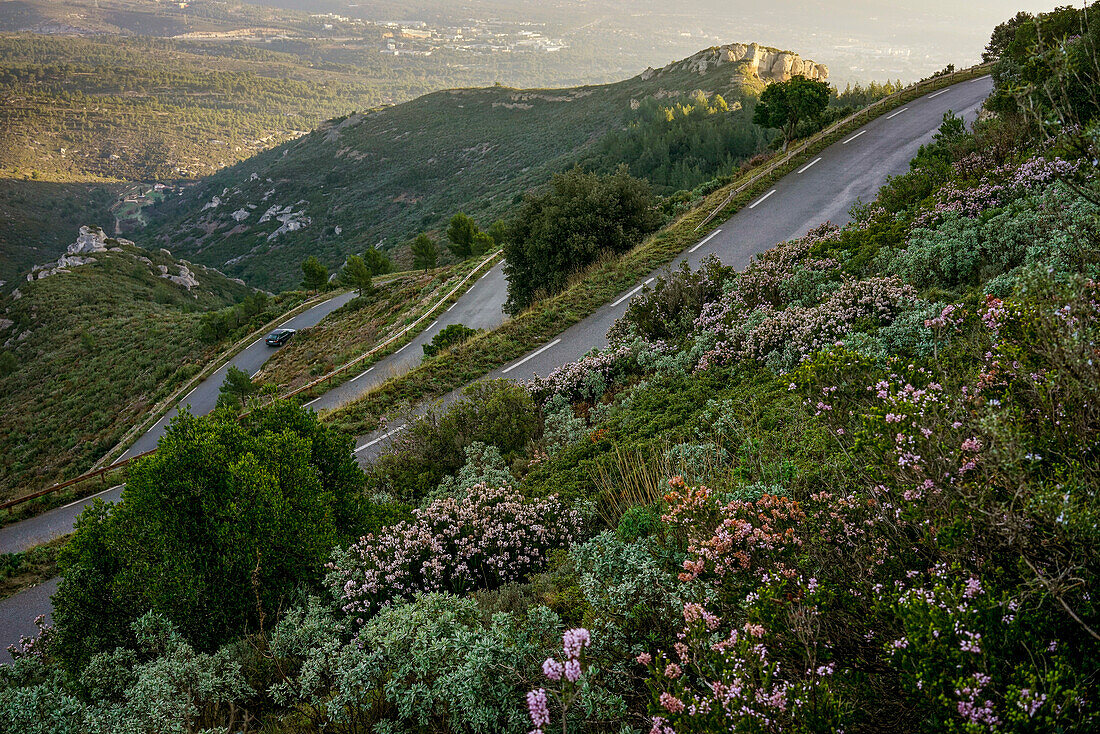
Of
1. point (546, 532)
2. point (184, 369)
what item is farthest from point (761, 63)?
point (546, 532)

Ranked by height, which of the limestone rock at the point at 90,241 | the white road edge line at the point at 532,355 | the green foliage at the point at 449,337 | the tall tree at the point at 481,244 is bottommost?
the white road edge line at the point at 532,355

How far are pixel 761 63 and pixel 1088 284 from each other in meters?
116

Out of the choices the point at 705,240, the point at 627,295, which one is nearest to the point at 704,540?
the point at 627,295

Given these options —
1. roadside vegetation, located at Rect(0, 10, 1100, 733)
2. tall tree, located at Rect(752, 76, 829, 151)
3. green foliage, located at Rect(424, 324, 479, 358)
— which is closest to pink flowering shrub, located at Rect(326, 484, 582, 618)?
roadside vegetation, located at Rect(0, 10, 1100, 733)

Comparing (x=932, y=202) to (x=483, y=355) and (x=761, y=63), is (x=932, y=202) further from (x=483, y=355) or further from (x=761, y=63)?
(x=761, y=63)

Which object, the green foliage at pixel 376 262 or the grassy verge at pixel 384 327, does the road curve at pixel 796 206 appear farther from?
the green foliage at pixel 376 262

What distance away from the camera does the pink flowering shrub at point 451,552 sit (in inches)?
206

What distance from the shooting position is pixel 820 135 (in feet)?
69.1

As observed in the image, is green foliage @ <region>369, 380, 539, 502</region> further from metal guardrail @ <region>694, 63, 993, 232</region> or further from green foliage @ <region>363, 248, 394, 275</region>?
green foliage @ <region>363, 248, 394, 275</region>

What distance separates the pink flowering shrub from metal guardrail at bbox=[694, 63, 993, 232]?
12823 mm

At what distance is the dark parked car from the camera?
3688cm

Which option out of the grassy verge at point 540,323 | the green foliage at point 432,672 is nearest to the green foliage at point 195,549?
the green foliage at point 432,672

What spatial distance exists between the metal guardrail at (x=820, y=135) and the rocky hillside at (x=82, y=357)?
33.9m

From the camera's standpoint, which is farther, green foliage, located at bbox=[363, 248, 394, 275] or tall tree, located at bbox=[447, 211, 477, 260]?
green foliage, located at bbox=[363, 248, 394, 275]
